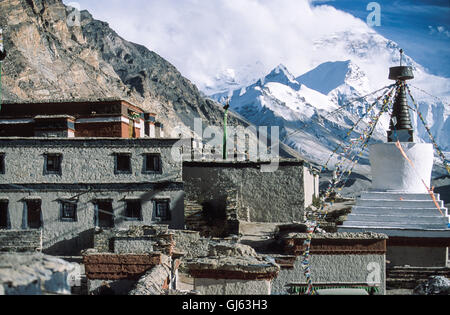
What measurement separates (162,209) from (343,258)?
37.4ft

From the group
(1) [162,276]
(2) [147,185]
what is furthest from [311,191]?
(1) [162,276]

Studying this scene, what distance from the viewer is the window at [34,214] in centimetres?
2208

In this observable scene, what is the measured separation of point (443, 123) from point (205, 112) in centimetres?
8051

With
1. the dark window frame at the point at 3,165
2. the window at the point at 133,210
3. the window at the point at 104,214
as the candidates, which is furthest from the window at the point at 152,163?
the dark window frame at the point at 3,165

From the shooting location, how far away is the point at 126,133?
85.5ft

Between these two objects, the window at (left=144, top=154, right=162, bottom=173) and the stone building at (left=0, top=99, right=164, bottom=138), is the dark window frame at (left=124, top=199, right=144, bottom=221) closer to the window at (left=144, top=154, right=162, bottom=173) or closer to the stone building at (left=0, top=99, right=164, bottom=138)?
the window at (left=144, top=154, right=162, bottom=173)

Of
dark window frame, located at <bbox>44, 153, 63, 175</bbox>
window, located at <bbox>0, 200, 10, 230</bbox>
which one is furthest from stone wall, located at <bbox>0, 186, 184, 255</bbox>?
dark window frame, located at <bbox>44, 153, 63, 175</bbox>

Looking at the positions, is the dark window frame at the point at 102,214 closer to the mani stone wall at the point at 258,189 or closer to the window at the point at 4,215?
the mani stone wall at the point at 258,189

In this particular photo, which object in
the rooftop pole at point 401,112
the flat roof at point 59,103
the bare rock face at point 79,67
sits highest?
the bare rock face at point 79,67

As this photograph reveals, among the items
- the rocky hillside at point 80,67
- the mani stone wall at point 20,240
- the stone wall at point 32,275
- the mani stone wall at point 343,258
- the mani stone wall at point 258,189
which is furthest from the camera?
the rocky hillside at point 80,67

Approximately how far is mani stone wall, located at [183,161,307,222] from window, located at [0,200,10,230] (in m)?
8.15

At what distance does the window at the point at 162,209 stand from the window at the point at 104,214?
2.04 metres

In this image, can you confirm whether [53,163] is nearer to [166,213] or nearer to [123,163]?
[123,163]
